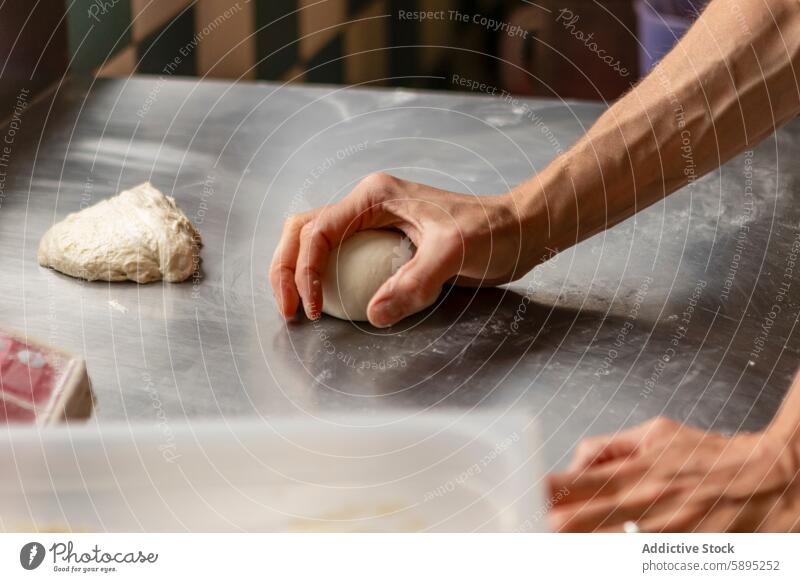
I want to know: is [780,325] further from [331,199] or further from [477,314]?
[331,199]

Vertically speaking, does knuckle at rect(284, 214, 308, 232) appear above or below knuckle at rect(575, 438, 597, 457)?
above

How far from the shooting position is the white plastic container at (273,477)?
575mm

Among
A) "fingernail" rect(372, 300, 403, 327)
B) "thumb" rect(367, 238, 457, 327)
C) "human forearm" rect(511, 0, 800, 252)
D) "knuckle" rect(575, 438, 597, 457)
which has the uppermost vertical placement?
"human forearm" rect(511, 0, 800, 252)

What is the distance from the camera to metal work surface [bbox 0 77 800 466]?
26.4 inches

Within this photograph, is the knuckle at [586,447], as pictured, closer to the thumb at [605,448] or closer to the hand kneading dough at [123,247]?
the thumb at [605,448]

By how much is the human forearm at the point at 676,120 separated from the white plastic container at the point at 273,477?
240 mm

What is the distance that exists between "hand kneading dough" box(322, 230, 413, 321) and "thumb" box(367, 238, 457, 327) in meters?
0.01

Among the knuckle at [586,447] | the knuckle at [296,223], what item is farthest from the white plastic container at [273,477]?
the knuckle at [296,223]

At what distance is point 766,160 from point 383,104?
417mm

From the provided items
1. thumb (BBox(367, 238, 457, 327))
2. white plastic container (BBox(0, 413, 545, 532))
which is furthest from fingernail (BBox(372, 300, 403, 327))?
white plastic container (BBox(0, 413, 545, 532))

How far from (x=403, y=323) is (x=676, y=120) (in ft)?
0.95

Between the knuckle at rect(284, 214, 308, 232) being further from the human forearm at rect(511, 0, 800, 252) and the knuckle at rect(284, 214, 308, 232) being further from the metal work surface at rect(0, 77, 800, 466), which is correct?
the human forearm at rect(511, 0, 800, 252)

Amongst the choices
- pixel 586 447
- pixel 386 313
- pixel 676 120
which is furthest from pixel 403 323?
pixel 676 120

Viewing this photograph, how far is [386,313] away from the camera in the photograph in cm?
72
